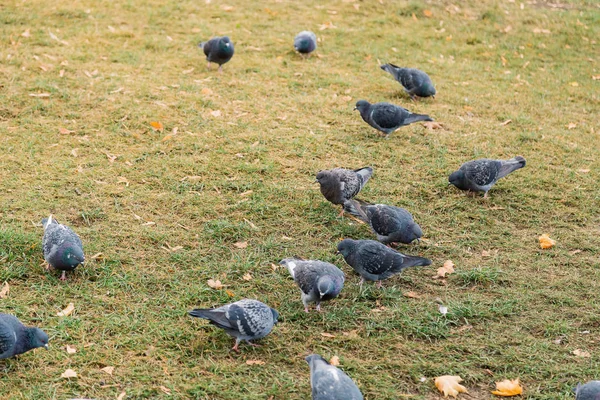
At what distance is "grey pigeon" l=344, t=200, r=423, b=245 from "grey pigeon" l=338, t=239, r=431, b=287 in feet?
1.48

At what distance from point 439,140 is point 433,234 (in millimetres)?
2224

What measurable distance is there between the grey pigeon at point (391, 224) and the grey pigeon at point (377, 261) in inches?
17.8

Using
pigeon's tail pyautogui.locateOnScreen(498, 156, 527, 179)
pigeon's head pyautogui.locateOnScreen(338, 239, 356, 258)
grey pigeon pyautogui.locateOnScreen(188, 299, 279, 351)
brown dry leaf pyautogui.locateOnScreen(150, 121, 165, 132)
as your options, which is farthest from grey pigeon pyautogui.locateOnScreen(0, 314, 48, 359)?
pigeon's tail pyautogui.locateOnScreen(498, 156, 527, 179)

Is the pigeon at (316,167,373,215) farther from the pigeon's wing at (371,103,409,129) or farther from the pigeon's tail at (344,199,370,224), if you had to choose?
the pigeon's wing at (371,103,409,129)

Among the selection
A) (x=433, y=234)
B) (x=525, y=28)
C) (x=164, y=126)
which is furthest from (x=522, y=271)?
(x=525, y=28)

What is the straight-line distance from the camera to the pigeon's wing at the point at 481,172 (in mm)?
6852

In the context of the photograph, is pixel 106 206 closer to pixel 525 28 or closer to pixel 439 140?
pixel 439 140

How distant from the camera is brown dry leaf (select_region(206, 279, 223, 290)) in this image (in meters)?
5.40

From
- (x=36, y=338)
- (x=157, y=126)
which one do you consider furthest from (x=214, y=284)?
(x=157, y=126)

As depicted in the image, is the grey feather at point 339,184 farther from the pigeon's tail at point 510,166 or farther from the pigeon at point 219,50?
the pigeon at point 219,50

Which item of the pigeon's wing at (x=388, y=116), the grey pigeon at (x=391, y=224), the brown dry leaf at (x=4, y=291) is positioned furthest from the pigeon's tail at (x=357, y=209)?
the brown dry leaf at (x=4, y=291)

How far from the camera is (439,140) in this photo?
829 centimetres

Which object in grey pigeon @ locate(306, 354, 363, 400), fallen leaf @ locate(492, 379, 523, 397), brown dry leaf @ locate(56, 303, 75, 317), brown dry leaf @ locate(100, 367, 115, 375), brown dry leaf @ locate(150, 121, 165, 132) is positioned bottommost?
brown dry leaf @ locate(150, 121, 165, 132)

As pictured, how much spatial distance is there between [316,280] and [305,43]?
6.27m
